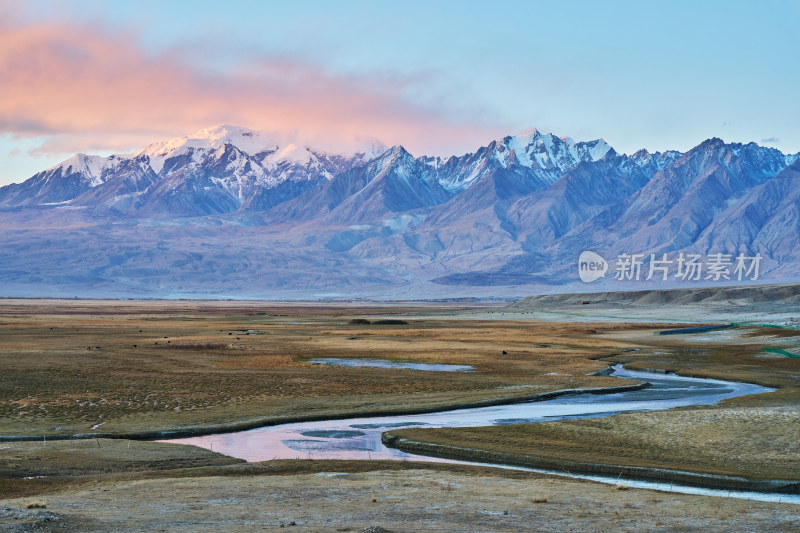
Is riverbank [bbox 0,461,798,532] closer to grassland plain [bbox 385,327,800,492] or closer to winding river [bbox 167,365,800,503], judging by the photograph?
grassland plain [bbox 385,327,800,492]

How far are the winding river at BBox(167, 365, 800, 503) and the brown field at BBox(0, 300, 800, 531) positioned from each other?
5.71 ft

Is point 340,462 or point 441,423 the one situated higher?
point 340,462

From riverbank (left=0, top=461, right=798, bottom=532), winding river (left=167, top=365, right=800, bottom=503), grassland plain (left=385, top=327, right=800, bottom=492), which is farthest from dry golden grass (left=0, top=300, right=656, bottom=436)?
riverbank (left=0, top=461, right=798, bottom=532)

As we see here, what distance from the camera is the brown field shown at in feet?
71.1

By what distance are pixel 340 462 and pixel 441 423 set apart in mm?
10989

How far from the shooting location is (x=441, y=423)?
4075 centimetres

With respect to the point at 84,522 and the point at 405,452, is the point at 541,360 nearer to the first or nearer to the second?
the point at 405,452

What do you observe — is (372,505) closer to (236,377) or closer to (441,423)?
(441,423)

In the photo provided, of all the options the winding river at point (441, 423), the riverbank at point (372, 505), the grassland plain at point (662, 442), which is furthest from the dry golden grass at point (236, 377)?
the riverbank at point (372, 505)

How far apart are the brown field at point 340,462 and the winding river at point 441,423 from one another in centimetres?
174

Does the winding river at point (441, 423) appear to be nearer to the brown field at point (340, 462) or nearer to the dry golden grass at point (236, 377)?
the brown field at point (340, 462)

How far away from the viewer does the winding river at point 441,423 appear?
3356 cm

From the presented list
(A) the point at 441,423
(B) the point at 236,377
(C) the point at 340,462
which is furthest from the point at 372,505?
(B) the point at 236,377

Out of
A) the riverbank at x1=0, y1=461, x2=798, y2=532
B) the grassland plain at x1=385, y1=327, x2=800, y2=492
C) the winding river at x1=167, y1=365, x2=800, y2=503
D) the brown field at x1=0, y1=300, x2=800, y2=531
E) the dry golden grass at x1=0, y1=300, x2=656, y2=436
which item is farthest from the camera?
the dry golden grass at x1=0, y1=300, x2=656, y2=436
